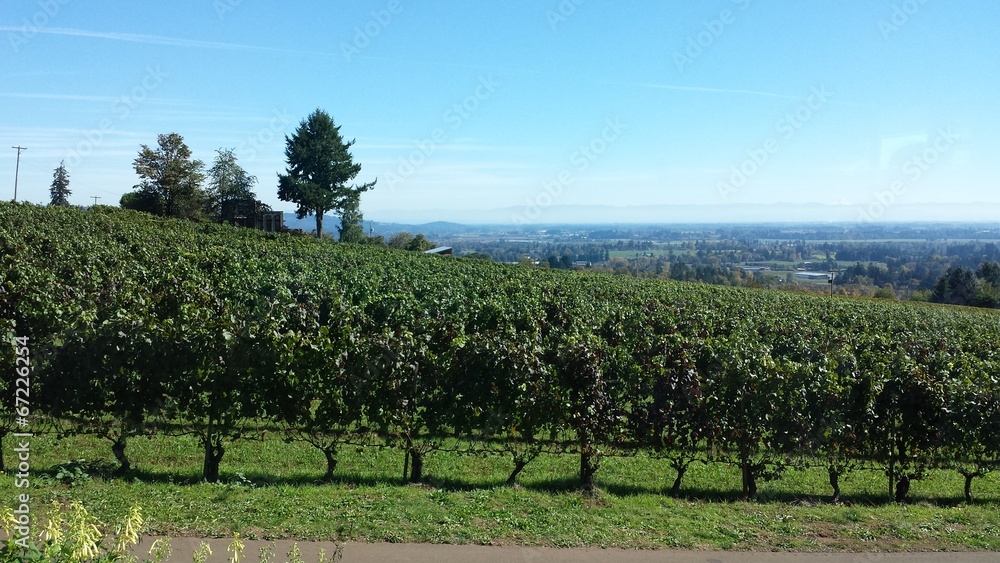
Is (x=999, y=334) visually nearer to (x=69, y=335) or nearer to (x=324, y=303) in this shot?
(x=324, y=303)

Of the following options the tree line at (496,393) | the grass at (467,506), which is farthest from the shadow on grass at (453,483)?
the tree line at (496,393)

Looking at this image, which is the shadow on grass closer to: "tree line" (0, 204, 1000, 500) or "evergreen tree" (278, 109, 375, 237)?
"tree line" (0, 204, 1000, 500)

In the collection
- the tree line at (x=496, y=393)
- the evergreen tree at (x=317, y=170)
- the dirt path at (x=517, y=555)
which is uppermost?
the evergreen tree at (x=317, y=170)

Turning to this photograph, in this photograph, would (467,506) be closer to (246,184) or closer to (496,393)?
(496,393)

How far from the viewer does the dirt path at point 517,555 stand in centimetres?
577

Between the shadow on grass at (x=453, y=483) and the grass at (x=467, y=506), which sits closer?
the grass at (x=467, y=506)

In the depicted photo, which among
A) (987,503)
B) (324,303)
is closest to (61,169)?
(324,303)

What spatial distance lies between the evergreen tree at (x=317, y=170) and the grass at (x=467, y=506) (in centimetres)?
5720

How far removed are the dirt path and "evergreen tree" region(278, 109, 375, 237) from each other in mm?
61578

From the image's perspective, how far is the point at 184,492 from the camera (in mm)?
7406

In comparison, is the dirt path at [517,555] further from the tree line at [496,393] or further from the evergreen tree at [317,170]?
the evergreen tree at [317,170]

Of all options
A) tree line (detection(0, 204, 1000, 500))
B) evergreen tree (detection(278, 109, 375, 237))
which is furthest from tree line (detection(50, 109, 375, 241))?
tree line (detection(0, 204, 1000, 500))

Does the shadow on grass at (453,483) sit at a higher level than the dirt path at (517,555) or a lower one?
lower

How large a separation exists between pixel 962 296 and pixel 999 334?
185 ft
